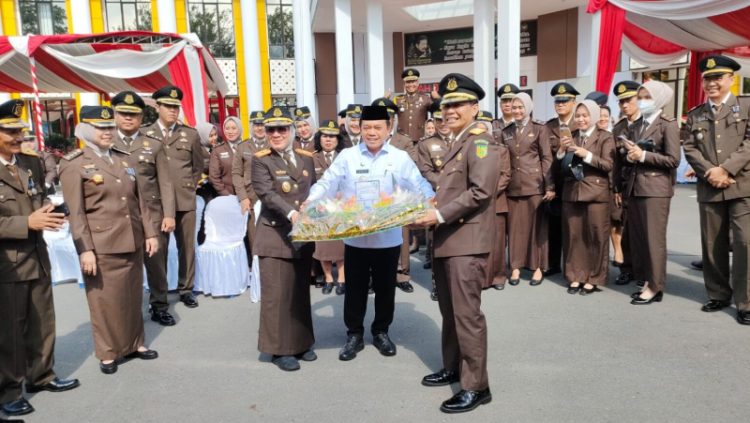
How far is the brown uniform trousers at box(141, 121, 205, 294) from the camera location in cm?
544

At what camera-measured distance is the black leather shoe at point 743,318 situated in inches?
168

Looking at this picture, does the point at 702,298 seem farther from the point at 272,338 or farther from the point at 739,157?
the point at 272,338

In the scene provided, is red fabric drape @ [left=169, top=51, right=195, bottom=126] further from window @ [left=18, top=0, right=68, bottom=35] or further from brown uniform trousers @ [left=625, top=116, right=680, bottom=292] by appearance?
window @ [left=18, top=0, right=68, bottom=35]

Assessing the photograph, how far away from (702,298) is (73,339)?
5843mm

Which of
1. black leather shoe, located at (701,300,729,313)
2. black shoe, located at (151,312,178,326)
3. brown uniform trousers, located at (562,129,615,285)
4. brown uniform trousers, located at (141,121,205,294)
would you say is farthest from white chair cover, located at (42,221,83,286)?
black leather shoe, located at (701,300,729,313)

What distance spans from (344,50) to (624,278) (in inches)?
336

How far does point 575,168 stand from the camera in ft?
16.8

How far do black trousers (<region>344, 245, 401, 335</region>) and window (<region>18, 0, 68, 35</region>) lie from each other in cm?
2361

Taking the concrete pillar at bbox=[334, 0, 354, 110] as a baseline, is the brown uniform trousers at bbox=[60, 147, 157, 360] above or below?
below

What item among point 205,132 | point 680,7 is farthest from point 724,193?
point 205,132

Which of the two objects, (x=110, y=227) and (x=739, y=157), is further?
(x=739, y=157)

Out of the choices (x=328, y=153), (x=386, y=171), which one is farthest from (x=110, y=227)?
(x=328, y=153)

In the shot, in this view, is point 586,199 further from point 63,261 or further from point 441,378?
point 63,261

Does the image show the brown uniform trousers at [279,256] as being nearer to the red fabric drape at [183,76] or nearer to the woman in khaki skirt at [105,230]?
the woman in khaki skirt at [105,230]
